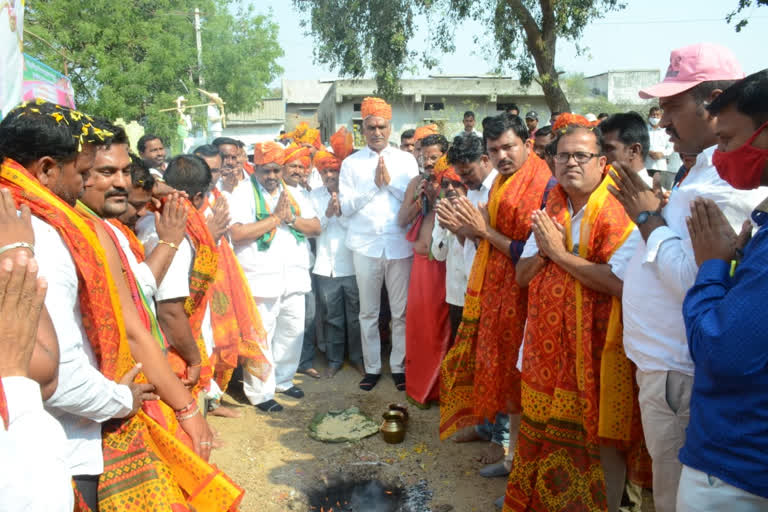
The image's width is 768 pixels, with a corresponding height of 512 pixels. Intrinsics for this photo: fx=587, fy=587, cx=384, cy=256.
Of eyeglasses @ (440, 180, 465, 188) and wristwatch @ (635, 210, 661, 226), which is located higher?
wristwatch @ (635, 210, 661, 226)

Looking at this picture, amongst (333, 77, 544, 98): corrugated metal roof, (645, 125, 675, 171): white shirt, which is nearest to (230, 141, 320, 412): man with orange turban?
(645, 125, 675, 171): white shirt

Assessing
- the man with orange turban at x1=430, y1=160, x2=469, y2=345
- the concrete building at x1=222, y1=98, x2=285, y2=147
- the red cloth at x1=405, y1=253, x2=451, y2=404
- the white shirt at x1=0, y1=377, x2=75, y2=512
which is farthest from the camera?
the concrete building at x1=222, y1=98, x2=285, y2=147

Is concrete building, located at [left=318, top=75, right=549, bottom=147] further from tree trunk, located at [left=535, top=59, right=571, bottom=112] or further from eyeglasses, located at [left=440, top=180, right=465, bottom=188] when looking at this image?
eyeglasses, located at [left=440, top=180, right=465, bottom=188]

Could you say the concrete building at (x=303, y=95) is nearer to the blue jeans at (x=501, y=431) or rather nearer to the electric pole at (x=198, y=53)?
the electric pole at (x=198, y=53)

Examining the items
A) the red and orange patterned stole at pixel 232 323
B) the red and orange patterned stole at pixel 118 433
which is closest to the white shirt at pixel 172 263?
the red and orange patterned stole at pixel 118 433

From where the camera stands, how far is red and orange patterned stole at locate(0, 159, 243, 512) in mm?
1884

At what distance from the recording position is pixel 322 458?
440 cm

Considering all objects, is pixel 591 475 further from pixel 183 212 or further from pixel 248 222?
pixel 248 222

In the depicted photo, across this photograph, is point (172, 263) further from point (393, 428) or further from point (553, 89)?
point (553, 89)

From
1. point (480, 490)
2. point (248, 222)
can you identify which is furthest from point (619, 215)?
point (248, 222)

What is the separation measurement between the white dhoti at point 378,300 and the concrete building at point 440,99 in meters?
19.9

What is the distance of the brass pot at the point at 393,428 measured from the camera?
4531 mm

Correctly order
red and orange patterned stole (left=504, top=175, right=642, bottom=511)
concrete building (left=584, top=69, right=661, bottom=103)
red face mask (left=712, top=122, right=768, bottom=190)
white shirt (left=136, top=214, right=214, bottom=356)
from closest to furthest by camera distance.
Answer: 1. red face mask (left=712, top=122, right=768, bottom=190)
2. red and orange patterned stole (left=504, top=175, right=642, bottom=511)
3. white shirt (left=136, top=214, right=214, bottom=356)
4. concrete building (left=584, top=69, right=661, bottom=103)

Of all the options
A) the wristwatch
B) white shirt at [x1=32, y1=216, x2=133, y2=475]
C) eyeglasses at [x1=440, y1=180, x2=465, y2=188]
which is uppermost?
the wristwatch
